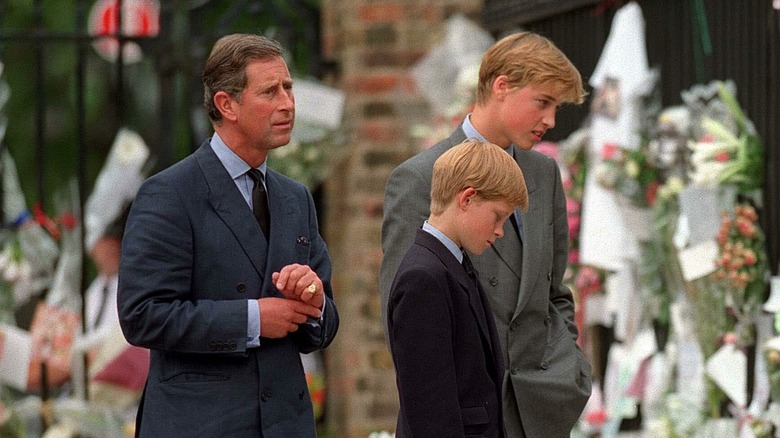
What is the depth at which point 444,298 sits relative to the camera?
2.94 meters

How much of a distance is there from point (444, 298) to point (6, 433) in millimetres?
4499

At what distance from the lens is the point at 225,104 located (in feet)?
10.8

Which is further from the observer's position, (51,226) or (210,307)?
(51,226)

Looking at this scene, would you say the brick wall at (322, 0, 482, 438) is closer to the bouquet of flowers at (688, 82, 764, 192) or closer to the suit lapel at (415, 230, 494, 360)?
the bouquet of flowers at (688, 82, 764, 192)

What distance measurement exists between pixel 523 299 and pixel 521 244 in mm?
143

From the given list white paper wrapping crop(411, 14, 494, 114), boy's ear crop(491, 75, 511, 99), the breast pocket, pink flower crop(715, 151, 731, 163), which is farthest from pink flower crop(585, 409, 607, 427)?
the breast pocket

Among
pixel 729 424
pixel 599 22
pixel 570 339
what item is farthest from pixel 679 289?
pixel 570 339

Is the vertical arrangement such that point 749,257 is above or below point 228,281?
below

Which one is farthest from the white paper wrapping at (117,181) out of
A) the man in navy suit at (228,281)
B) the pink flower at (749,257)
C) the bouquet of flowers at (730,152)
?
the man in navy suit at (228,281)

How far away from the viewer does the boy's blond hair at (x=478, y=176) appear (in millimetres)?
2979

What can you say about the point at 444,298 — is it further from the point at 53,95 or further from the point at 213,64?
the point at 53,95

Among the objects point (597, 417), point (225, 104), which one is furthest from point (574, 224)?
point (225, 104)

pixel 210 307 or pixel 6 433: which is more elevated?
pixel 210 307

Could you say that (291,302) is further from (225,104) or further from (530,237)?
(530,237)
